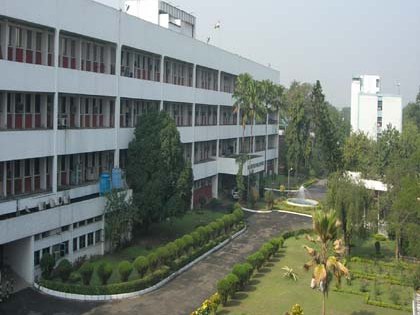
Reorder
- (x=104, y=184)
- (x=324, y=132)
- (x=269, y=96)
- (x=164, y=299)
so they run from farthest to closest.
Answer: (x=324, y=132) → (x=269, y=96) → (x=104, y=184) → (x=164, y=299)

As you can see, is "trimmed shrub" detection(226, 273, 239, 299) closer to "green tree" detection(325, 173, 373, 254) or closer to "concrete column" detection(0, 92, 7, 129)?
"green tree" detection(325, 173, 373, 254)

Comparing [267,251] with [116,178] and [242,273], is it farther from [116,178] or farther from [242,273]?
[116,178]

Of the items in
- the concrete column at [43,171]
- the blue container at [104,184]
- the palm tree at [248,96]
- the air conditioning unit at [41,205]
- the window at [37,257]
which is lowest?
the window at [37,257]

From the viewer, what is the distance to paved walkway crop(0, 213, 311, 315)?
20438 millimetres

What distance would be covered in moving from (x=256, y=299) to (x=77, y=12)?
1569 centimetres

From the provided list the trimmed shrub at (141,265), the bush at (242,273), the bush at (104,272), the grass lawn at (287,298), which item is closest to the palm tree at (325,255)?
the grass lawn at (287,298)

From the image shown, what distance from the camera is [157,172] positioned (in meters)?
28.9

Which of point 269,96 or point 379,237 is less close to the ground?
point 269,96

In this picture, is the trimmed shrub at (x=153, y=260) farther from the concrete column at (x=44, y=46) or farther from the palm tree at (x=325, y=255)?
the concrete column at (x=44, y=46)

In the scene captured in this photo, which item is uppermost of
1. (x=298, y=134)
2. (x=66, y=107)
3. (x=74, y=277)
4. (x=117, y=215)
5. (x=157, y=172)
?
(x=66, y=107)

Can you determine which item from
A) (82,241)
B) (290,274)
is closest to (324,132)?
(290,274)

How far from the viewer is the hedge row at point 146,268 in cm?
2184

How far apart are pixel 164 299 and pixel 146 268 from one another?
180 centimetres

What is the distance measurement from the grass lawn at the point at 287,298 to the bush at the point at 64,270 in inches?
264
